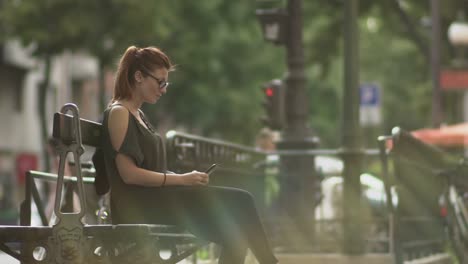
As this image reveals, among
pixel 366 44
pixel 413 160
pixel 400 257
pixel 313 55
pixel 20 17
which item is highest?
pixel 366 44

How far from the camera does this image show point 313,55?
98.4 feet

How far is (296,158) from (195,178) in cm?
803

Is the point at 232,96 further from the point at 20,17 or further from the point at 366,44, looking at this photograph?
Result: the point at 366,44

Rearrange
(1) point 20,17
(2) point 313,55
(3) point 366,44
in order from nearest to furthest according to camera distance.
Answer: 1. (2) point 313,55
2. (1) point 20,17
3. (3) point 366,44

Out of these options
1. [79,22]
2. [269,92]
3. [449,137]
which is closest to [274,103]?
[269,92]

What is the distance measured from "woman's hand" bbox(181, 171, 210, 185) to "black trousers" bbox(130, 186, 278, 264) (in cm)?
5

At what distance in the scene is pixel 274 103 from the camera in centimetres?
1622

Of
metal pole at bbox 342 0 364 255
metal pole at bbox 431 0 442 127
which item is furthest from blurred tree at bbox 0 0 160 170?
metal pole at bbox 342 0 364 255

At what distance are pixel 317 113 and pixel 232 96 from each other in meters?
12.8

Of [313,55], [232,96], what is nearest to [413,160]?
[313,55]

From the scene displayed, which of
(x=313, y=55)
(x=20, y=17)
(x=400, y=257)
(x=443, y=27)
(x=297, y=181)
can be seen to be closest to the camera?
(x=400, y=257)

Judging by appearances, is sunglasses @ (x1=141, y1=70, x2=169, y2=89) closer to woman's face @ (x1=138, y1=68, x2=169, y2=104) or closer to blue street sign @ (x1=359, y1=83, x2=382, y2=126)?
woman's face @ (x1=138, y1=68, x2=169, y2=104)

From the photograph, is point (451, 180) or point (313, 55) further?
point (313, 55)

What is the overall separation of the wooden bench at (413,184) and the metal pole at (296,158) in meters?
1.71
